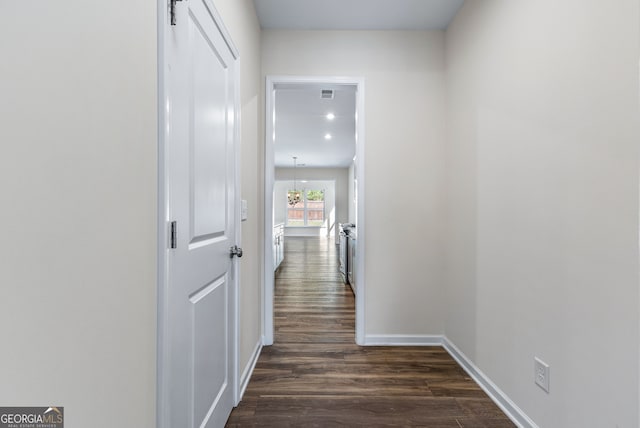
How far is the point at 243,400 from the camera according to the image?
6.22 feet

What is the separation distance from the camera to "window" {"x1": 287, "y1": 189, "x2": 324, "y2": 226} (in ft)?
39.3

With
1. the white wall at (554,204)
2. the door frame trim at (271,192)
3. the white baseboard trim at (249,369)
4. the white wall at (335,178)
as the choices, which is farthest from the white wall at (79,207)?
the white wall at (335,178)

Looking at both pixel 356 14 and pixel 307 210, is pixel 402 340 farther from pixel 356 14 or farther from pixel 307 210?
pixel 307 210

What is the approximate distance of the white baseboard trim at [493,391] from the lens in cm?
168

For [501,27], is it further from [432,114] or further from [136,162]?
[136,162]

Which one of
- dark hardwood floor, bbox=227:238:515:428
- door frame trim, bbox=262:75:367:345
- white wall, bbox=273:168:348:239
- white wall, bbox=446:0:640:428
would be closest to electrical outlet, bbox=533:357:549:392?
white wall, bbox=446:0:640:428

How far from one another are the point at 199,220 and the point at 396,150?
6.14ft

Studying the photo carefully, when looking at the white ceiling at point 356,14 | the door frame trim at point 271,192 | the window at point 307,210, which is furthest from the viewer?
the window at point 307,210

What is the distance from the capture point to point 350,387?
80.3 inches

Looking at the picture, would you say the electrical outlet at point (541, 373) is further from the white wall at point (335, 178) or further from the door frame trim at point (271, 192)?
the white wall at point (335, 178)

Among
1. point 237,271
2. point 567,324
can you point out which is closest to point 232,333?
point 237,271

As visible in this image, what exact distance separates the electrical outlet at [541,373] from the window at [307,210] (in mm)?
10474

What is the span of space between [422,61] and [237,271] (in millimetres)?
2230

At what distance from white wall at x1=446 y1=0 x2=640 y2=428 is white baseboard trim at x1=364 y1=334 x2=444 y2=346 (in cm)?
40
